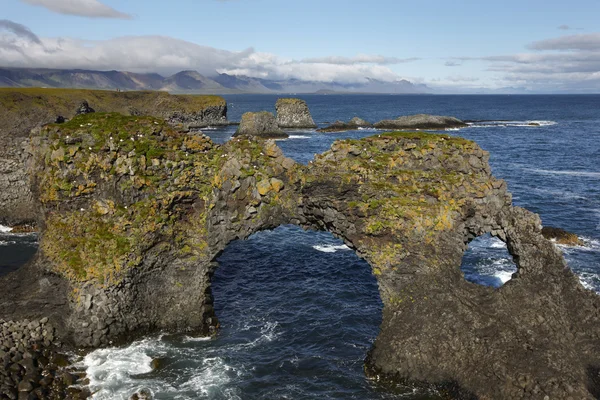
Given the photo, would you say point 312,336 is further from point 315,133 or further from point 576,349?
point 315,133

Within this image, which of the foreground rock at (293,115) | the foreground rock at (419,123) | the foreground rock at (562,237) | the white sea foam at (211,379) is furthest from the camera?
the foreground rock at (293,115)

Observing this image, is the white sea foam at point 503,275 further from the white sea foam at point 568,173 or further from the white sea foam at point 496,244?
the white sea foam at point 568,173

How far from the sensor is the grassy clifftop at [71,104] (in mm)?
95500

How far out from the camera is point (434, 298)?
2947cm

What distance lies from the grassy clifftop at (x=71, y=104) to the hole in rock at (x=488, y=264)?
268 feet

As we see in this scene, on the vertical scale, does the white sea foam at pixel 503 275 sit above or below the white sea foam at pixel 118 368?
above

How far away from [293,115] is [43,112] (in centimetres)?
8012

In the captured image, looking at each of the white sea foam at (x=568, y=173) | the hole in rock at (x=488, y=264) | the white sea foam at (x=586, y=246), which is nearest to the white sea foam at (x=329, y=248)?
the hole in rock at (x=488, y=264)

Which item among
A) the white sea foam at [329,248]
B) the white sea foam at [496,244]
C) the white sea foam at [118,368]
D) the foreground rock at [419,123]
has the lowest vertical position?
the white sea foam at [118,368]

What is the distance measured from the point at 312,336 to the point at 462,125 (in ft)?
471

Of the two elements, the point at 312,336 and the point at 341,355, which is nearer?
the point at 341,355

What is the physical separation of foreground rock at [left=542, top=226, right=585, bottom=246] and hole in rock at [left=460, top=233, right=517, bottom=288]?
5705 millimetres

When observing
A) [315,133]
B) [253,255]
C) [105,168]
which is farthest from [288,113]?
[105,168]

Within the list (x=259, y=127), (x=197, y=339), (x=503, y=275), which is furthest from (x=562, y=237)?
(x=259, y=127)
